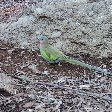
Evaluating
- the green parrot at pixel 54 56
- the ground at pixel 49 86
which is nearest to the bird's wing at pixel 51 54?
the green parrot at pixel 54 56

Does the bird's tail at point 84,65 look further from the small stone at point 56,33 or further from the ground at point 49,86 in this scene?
the small stone at point 56,33

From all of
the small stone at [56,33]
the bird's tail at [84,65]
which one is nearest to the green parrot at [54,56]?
the bird's tail at [84,65]

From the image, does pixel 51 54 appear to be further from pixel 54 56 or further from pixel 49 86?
pixel 49 86

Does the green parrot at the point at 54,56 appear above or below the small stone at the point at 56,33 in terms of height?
below

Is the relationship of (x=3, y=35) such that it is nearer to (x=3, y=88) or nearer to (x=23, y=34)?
(x=23, y=34)

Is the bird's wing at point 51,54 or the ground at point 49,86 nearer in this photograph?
the ground at point 49,86

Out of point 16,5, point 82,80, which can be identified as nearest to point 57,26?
point 82,80

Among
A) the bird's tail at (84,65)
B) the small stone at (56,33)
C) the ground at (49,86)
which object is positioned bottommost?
the ground at (49,86)

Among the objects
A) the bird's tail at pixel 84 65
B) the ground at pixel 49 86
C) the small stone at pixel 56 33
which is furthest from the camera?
the small stone at pixel 56 33

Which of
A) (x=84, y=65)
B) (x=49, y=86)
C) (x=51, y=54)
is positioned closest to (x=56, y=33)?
(x=51, y=54)

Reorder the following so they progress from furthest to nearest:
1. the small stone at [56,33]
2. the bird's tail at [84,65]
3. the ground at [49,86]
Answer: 1. the small stone at [56,33]
2. the bird's tail at [84,65]
3. the ground at [49,86]

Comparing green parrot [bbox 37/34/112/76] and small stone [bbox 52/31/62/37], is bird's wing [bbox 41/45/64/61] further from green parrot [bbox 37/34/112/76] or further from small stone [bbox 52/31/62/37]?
small stone [bbox 52/31/62/37]

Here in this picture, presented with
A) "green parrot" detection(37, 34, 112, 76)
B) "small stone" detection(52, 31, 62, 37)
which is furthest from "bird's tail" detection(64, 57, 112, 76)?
"small stone" detection(52, 31, 62, 37)

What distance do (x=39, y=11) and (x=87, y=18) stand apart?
2.43 ft
